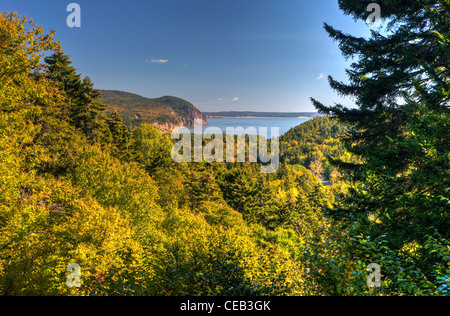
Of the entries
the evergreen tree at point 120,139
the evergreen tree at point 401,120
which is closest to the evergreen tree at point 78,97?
the evergreen tree at point 120,139

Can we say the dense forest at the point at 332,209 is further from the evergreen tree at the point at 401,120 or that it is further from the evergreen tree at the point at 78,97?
the evergreen tree at the point at 78,97

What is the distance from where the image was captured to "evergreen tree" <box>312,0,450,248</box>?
271 inches

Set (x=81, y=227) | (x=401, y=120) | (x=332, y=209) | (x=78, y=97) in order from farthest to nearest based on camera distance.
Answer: (x=78, y=97) → (x=81, y=227) → (x=401, y=120) → (x=332, y=209)

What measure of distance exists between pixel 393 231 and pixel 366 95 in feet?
19.9

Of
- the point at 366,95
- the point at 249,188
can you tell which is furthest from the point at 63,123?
the point at 249,188

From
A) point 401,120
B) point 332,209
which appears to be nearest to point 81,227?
point 332,209

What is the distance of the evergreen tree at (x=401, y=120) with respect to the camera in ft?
22.6

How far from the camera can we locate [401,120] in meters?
10.6

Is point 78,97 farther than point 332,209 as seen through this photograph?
Yes

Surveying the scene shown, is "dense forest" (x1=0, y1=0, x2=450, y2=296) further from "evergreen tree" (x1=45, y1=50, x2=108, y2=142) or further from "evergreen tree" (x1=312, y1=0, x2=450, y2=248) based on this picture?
"evergreen tree" (x1=45, y1=50, x2=108, y2=142)

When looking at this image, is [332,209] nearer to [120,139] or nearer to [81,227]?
[81,227]

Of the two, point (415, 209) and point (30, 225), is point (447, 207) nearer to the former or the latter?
point (415, 209)
